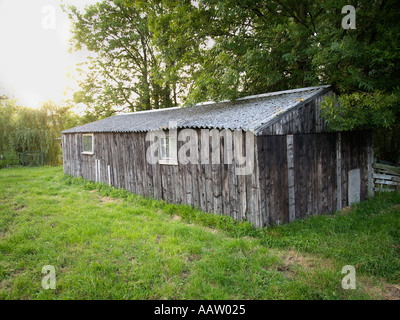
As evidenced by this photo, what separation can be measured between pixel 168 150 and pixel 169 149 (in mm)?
177

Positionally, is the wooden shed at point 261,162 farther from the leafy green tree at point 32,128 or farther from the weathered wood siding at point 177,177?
the leafy green tree at point 32,128

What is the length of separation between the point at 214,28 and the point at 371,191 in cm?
973

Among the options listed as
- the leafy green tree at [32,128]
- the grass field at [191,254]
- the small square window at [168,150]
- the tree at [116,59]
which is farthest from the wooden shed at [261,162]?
the leafy green tree at [32,128]

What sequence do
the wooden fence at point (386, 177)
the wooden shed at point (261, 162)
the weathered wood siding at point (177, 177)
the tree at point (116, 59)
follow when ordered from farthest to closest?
the tree at point (116, 59), the wooden fence at point (386, 177), the weathered wood siding at point (177, 177), the wooden shed at point (261, 162)

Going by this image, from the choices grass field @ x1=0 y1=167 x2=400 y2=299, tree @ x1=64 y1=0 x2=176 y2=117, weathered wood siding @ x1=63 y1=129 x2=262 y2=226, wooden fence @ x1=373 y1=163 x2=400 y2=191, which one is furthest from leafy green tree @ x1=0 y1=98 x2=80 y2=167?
wooden fence @ x1=373 y1=163 x2=400 y2=191

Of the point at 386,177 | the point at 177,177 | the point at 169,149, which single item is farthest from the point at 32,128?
the point at 386,177

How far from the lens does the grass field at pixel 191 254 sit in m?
3.89

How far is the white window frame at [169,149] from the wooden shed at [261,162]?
36 mm

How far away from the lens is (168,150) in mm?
8922

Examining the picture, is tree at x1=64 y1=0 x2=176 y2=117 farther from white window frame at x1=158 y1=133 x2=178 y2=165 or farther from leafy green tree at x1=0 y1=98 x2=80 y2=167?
white window frame at x1=158 y1=133 x2=178 y2=165

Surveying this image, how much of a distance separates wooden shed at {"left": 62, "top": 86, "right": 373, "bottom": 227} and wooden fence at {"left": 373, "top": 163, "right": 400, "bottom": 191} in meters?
1.09

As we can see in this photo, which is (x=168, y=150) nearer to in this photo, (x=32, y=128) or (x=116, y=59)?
(x=116, y=59)

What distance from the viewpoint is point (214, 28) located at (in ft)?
36.9

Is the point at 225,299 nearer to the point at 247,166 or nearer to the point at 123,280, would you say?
the point at 123,280
